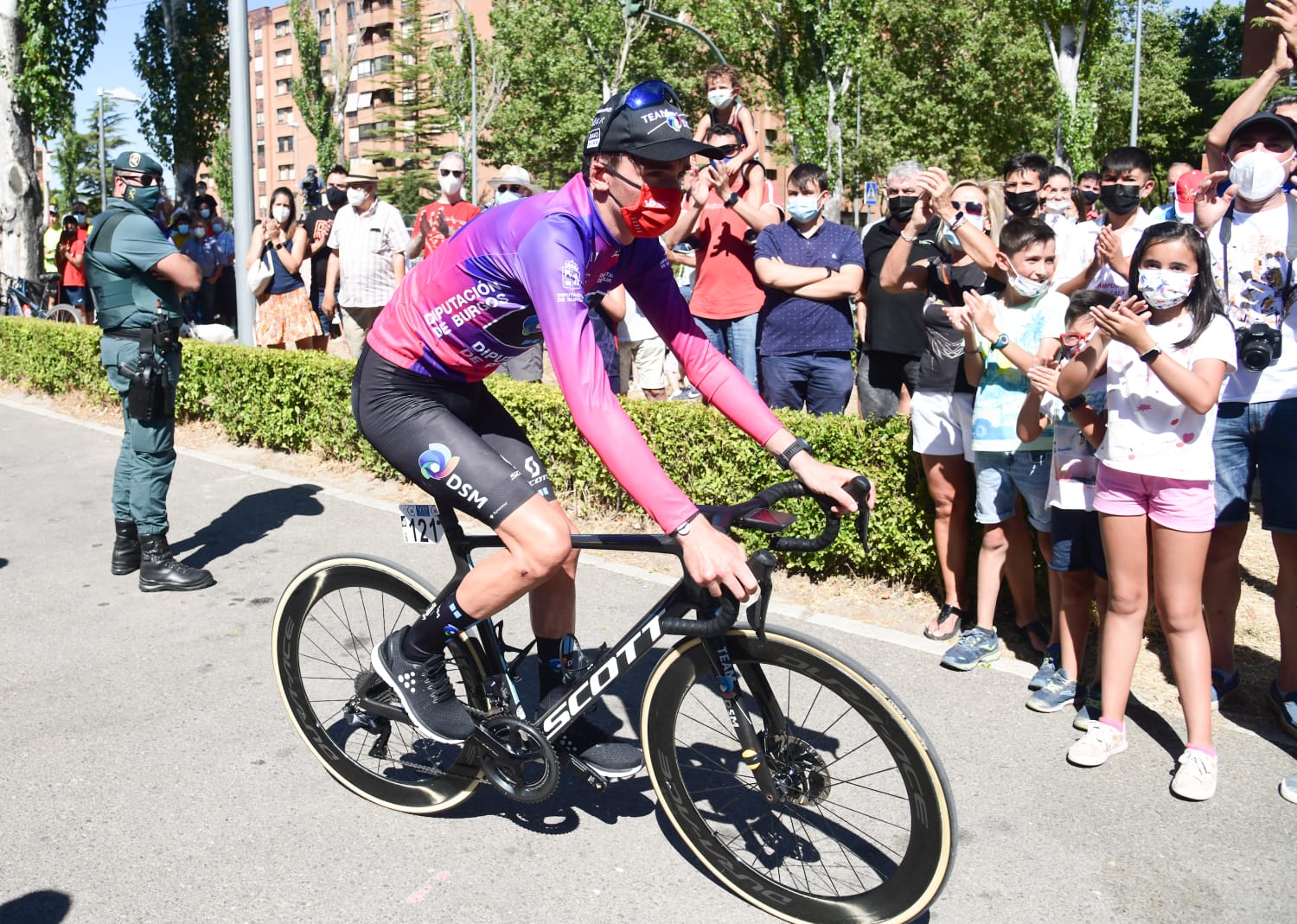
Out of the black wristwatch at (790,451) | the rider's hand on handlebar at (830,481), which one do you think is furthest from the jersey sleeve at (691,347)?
the rider's hand on handlebar at (830,481)


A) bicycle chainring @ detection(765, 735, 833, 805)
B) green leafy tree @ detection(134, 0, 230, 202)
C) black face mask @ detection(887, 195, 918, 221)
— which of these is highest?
green leafy tree @ detection(134, 0, 230, 202)

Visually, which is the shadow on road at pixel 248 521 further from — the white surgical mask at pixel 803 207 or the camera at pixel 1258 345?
the camera at pixel 1258 345

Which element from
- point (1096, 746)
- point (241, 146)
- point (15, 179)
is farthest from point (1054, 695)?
point (15, 179)

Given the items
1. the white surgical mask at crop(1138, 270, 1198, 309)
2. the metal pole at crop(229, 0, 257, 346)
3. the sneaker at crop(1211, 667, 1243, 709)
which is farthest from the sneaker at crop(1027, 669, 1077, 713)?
the metal pole at crop(229, 0, 257, 346)

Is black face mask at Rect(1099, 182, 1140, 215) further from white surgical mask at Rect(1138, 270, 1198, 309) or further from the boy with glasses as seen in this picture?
the boy with glasses

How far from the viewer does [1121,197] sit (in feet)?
20.2

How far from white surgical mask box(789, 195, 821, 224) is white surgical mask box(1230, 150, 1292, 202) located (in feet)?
9.57

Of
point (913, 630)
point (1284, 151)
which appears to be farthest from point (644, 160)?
point (913, 630)

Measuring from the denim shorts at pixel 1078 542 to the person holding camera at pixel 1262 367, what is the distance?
19.0 inches

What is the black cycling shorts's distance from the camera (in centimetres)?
323

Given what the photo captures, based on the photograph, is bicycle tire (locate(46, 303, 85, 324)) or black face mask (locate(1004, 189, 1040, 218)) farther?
bicycle tire (locate(46, 303, 85, 324))

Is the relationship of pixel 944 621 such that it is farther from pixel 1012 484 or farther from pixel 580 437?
pixel 580 437

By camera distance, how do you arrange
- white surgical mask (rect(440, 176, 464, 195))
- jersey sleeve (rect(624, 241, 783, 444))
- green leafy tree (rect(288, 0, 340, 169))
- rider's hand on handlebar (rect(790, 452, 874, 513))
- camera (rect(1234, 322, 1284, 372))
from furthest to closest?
green leafy tree (rect(288, 0, 340, 169)) < white surgical mask (rect(440, 176, 464, 195)) < camera (rect(1234, 322, 1284, 372)) < jersey sleeve (rect(624, 241, 783, 444)) < rider's hand on handlebar (rect(790, 452, 874, 513))

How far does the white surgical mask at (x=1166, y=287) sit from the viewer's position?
3.79 m
